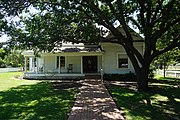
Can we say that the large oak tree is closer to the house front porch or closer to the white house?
the white house

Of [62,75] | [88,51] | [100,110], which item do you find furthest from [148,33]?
[62,75]

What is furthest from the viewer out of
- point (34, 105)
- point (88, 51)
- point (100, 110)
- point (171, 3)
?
point (88, 51)

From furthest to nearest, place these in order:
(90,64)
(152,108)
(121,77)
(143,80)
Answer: (90,64), (121,77), (143,80), (152,108)

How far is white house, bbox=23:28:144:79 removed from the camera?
27.7 metres

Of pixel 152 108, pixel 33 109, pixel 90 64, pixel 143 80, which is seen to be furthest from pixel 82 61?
pixel 33 109

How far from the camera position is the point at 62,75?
2816cm

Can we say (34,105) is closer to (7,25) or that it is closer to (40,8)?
(7,25)

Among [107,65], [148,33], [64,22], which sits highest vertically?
[64,22]

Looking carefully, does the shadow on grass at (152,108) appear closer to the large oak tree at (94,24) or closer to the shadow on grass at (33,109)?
the shadow on grass at (33,109)

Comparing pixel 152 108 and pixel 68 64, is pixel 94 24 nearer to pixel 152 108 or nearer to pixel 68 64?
pixel 152 108

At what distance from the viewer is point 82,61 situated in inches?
1136

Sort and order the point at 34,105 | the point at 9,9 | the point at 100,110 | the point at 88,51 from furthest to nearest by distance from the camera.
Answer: the point at 88,51, the point at 9,9, the point at 34,105, the point at 100,110

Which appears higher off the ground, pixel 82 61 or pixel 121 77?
pixel 82 61

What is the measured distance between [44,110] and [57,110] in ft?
1.90
